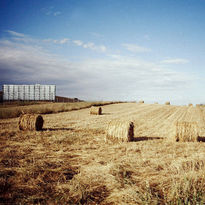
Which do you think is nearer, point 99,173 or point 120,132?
point 99,173

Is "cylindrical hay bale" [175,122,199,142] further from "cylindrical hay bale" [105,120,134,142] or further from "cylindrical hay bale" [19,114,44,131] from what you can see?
"cylindrical hay bale" [19,114,44,131]

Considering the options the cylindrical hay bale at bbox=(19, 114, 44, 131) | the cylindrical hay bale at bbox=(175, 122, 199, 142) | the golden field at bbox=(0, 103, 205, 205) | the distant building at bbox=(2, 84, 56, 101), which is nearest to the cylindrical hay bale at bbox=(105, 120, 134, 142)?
the golden field at bbox=(0, 103, 205, 205)

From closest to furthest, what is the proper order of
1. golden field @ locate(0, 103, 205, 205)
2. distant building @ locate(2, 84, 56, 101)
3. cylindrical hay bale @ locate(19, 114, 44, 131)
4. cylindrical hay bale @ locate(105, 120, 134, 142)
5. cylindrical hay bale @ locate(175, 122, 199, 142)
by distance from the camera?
golden field @ locate(0, 103, 205, 205) → cylindrical hay bale @ locate(105, 120, 134, 142) → cylindrical hay bale @ locate(175, 122, 199, 142) → cylindrical hay bale @ locate(19, 114, 44, 131) → distant building @ locate(2, 84, 56, 101)

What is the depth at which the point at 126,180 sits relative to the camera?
437 centimetres

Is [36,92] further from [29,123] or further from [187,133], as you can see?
[187,133]

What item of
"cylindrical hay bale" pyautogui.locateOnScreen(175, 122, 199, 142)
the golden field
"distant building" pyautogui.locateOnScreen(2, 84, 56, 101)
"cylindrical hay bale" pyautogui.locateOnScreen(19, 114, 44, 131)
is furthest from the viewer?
"distant building" pyautogui.locateOnScreen(2, 84, 56, 101)

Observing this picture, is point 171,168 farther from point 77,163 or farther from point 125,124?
point 125,124

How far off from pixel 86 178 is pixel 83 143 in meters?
3.69

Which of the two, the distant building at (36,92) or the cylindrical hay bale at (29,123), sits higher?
the distant building at (36,92)

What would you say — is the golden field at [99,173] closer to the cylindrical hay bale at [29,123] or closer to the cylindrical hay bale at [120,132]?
the cylindrical hay bale at [120,132]

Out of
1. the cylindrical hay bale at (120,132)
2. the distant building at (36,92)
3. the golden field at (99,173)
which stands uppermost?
the distant building at (36,92)

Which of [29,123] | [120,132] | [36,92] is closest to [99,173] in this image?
[120,132]

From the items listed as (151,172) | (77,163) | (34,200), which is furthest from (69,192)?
(151,172)

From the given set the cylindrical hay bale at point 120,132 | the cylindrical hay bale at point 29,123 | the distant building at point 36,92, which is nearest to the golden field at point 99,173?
the cylindrical hay bale at point 120,132
